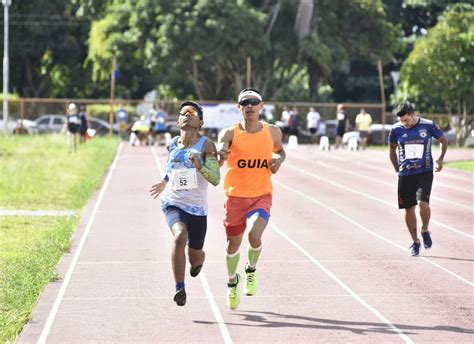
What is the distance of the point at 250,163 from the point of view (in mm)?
10188

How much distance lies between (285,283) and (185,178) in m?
2.57

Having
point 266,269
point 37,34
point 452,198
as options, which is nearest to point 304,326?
point 266,269

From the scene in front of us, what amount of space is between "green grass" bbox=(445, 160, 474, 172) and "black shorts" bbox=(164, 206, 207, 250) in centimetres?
2405

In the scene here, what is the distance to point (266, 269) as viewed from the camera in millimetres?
12883

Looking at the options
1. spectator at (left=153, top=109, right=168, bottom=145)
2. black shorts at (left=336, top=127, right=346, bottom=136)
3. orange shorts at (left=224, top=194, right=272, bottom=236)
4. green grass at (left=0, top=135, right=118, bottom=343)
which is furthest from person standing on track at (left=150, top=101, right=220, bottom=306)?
black shorts at (left=336, top=127, right=346, bottom=136)

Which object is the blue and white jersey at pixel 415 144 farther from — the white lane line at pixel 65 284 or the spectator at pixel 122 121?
the spectator at pixel 122 121

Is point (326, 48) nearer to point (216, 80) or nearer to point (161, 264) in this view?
point (216, 80)

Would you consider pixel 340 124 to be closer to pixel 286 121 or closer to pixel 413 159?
pixel 286 121

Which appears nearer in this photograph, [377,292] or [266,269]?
[377,292]

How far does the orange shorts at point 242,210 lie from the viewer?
10.3 m

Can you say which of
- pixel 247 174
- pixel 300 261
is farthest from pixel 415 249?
pixel 247 174

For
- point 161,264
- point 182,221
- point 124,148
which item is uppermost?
point 182,221

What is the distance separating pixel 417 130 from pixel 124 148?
2977 centimetres

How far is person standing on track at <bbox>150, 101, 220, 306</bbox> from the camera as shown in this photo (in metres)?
9.61
